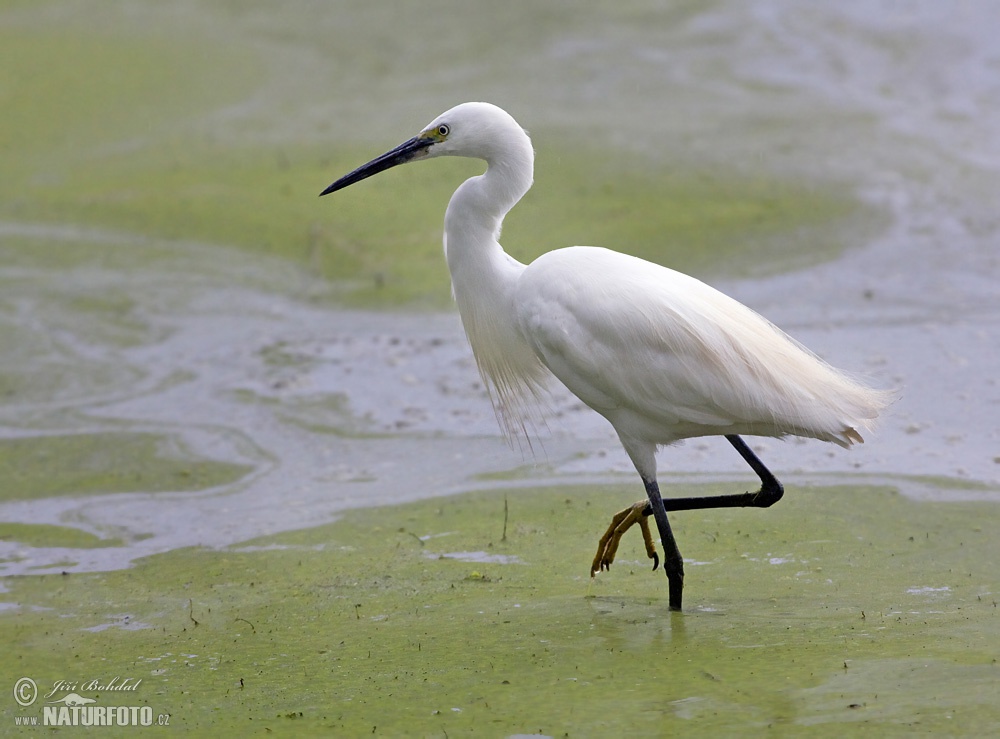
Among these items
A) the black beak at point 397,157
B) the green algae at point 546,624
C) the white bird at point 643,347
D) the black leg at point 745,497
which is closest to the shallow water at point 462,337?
the green algae at point 546,624

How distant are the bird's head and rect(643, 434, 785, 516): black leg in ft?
4.69

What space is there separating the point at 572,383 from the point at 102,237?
6.63 metres

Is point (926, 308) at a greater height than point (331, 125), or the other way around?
point (331, 125)

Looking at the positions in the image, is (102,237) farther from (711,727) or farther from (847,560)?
(711,727)

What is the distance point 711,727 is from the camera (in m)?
3.24

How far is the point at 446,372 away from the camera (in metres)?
7.56

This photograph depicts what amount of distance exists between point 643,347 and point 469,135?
3.63 feet

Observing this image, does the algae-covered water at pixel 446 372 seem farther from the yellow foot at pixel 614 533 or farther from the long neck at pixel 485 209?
the long neck at pixel 485 209

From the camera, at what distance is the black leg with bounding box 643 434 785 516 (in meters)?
4.60

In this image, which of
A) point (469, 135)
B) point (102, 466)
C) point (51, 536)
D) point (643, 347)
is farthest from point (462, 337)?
point (643, 347)

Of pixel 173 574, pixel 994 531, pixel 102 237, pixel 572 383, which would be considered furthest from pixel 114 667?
pixel 102 237

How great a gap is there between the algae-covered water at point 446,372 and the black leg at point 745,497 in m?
0.31

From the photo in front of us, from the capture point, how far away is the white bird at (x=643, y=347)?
4.25m

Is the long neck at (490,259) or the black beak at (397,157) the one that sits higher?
the black beak at (397,157)
